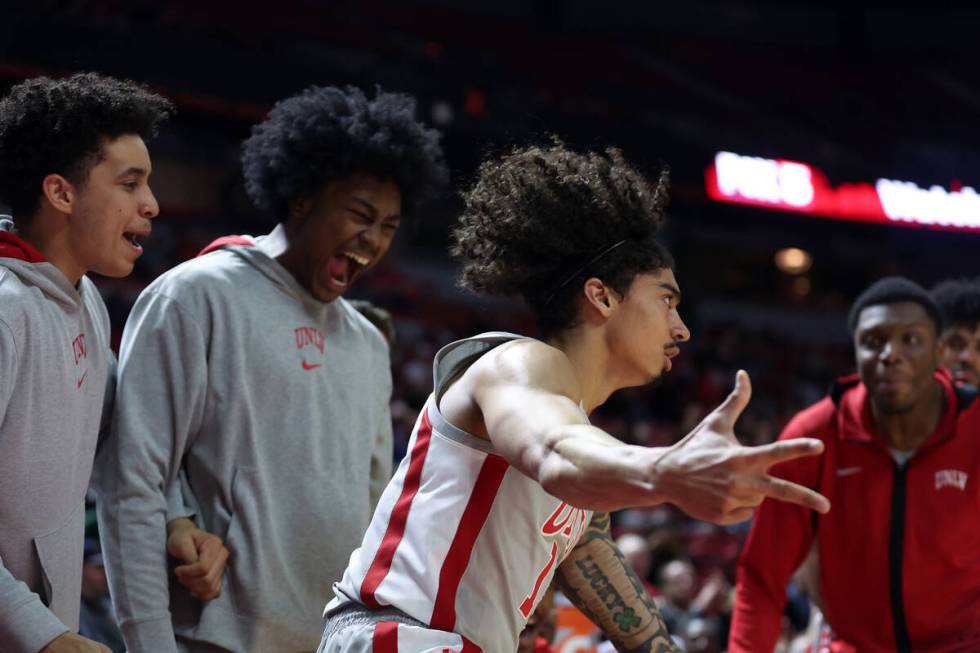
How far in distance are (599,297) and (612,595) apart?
0.76m

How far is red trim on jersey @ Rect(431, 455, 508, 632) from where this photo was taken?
2.25m

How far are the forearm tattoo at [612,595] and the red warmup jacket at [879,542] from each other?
1.04 metres

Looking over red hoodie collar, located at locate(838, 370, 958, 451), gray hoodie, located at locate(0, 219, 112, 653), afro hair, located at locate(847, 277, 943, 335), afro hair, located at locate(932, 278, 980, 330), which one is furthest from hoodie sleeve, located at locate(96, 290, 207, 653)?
afro hair, located at locate(932, 278, 980, 330)

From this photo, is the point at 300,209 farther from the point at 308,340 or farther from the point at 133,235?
the point at 133,235

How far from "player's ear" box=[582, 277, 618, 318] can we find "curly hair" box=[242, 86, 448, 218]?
106 centimetres

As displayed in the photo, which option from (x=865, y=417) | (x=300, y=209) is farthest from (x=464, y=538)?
(x=865, y=417)

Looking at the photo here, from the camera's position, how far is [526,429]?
192 centimetres

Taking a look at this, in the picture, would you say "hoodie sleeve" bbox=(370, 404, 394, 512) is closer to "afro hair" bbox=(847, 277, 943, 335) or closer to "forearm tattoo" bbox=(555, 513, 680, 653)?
"forearm tattoo" bbox=(555, 513, 680, 653)

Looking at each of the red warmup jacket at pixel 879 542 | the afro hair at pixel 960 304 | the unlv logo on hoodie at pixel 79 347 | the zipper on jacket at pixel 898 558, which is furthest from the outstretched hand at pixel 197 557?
the afro hair at pixel 960 304

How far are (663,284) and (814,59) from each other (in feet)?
48.5

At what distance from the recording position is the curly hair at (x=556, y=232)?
2479 mm

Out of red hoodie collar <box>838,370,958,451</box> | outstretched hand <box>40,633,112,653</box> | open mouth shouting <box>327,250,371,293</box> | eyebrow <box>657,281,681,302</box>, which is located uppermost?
red hoodie collar <box>838,370,958,451</box>

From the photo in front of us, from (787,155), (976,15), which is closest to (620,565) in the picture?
(787,155)

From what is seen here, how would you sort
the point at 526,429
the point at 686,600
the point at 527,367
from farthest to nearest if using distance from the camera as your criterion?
the point at 686,600 < the point at 527,367 < the point at 526,429
